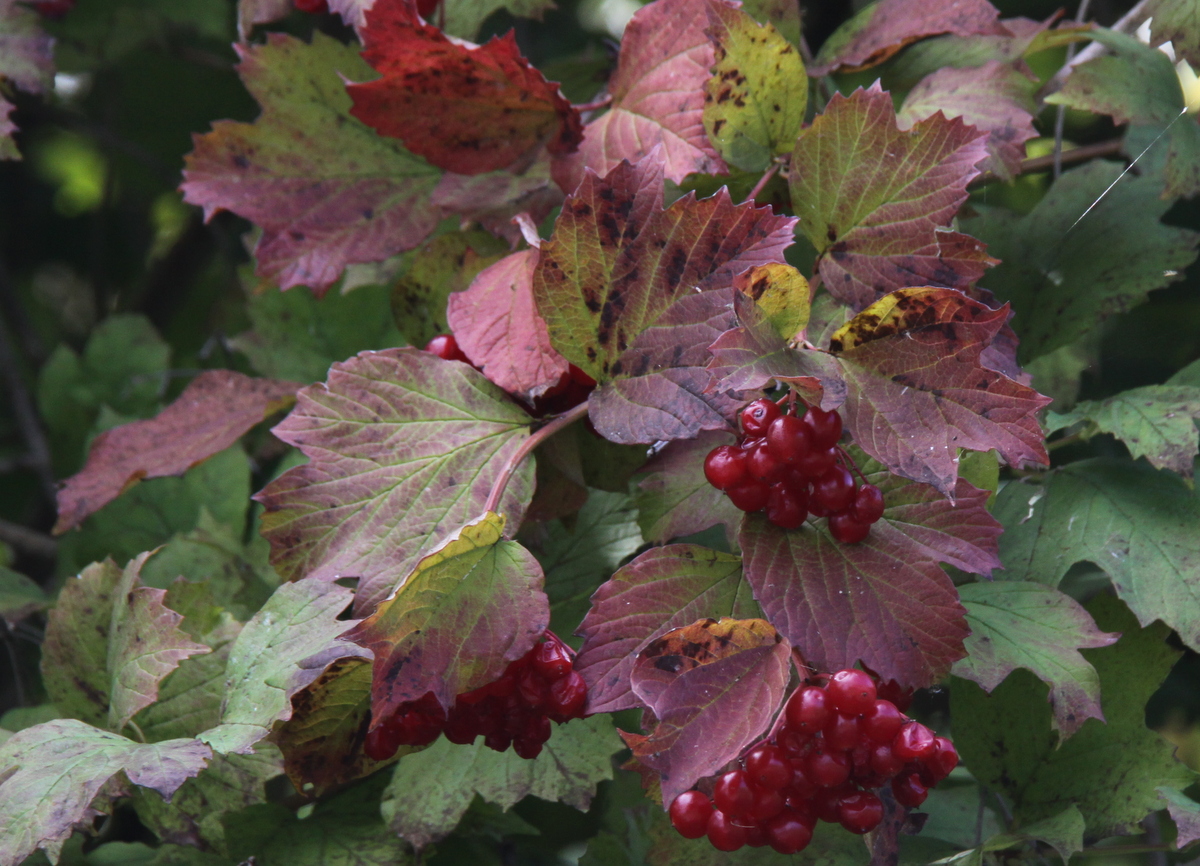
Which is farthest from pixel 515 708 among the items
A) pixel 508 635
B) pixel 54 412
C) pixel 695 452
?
pixel 54 412

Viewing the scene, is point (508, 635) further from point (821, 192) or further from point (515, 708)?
point (821, 192)

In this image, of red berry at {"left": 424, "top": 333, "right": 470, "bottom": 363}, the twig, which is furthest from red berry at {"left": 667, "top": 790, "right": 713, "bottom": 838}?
the twig

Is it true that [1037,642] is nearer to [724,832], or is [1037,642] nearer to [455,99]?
[724,832]

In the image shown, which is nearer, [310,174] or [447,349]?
[447,349]

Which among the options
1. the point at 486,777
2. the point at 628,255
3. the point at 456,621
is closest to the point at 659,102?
the point at 628,255

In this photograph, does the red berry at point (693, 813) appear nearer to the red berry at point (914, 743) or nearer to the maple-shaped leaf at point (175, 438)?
the red berry at point (914, 743)

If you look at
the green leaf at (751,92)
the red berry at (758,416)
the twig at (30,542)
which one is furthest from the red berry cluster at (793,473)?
the twig at (30,542)
